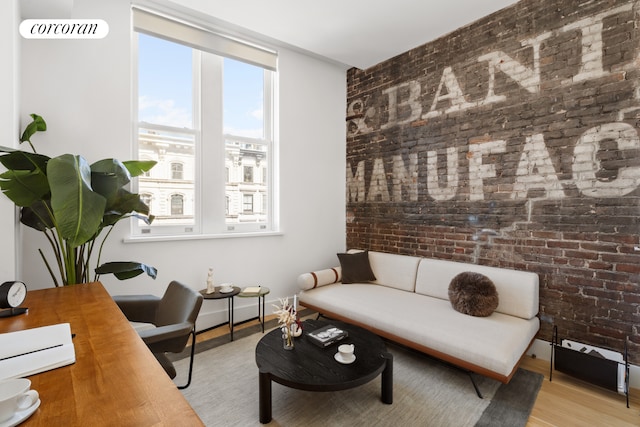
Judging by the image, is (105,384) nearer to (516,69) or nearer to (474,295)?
(474,295)

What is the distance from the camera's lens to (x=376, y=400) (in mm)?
2088

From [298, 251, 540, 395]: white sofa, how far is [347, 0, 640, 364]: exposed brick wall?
269mm

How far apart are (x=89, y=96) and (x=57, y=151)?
0.57m

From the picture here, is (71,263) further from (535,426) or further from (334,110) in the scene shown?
(334,110)

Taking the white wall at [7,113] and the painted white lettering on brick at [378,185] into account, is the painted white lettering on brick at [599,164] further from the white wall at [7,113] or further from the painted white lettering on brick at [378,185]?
the white wall at [7,113]

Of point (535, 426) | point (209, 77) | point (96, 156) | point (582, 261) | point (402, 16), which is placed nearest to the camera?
point (535, 426)

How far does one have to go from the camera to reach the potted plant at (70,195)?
1246 mm

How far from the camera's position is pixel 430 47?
11.6 feet

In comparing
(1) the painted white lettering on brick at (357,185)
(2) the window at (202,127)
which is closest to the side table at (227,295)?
(2) the window at (202,127)

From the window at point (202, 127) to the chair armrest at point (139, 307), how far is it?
1098 millimetres

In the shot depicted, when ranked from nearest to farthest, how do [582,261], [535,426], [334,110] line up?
[535,426], [582,261], [334,110]

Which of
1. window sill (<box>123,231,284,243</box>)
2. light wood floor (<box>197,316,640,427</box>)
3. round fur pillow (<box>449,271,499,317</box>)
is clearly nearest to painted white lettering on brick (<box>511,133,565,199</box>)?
round fur pillow (<box>449,271,499,317</box>)

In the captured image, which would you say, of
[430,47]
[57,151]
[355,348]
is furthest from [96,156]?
[430,47]

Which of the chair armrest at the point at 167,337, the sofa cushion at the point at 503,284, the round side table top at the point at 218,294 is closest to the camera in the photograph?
the chair armrest at the point at 167,337
